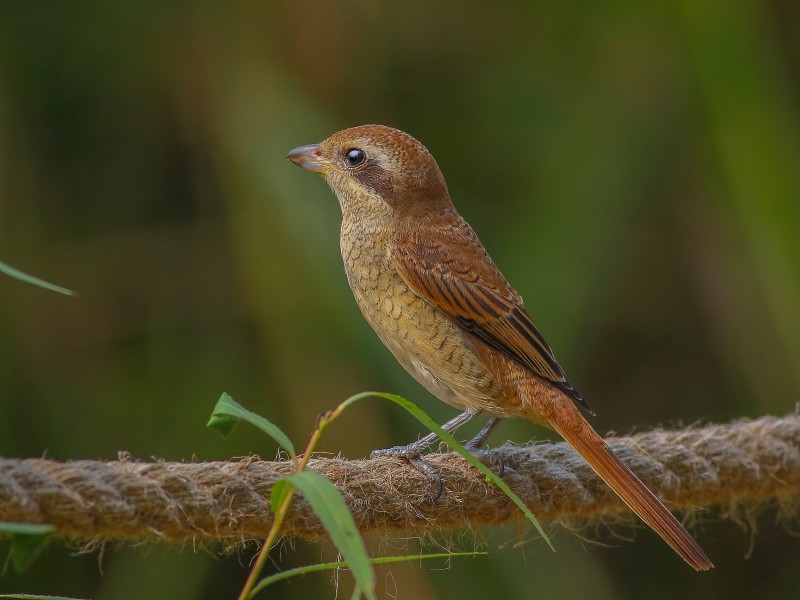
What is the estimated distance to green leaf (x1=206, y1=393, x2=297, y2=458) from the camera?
6.27ft

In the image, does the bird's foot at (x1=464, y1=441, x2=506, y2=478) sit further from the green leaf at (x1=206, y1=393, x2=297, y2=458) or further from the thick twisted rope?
the green leaf at (x1=206, y1=393, x2=297, y2=458)

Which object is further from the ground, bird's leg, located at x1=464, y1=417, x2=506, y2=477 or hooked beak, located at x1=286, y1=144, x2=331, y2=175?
hooked beak, located at x1=286, y1=144, x2=331, y2=175

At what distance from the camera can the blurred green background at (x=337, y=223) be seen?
4516 mm

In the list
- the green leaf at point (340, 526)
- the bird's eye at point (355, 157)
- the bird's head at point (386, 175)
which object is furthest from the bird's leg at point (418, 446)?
the green leaf at point (340, 526)

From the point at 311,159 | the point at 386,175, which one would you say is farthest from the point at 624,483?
the point at 311,159

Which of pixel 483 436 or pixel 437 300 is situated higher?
pixel 437 300

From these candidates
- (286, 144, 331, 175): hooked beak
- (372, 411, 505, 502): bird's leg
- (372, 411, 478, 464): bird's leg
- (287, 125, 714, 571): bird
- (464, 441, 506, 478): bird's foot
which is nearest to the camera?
(372, 411, 505, 502): bird's leg

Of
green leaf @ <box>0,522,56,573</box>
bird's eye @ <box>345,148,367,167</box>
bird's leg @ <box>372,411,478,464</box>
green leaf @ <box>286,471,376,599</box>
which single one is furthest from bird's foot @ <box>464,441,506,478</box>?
green leaf @ <box>0,522,56,573</box>

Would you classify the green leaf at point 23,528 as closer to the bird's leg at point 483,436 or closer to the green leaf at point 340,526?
the green leaf at point 340,526

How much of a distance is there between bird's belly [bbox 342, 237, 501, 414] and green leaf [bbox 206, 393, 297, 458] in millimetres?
1517

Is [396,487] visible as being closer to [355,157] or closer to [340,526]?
[340,526]

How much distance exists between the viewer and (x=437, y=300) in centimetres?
349

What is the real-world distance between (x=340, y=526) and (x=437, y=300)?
5.88 feet

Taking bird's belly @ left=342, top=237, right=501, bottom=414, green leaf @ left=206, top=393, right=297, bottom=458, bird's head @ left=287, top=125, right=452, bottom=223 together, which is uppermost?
bird's head @ left=287, top=125, right=452, bottom=223
